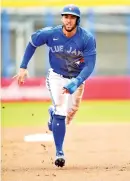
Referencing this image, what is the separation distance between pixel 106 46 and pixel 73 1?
7144 mm

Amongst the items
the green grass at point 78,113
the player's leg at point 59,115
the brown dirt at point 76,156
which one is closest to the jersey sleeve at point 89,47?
the player's leg at point 59,115

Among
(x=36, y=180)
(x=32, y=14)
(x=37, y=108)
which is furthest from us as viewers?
(x=32, y=14)

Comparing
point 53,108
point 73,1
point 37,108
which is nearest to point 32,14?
point 73,1

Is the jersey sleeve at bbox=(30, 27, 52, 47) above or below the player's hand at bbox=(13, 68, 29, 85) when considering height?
above

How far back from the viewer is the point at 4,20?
21.3 m

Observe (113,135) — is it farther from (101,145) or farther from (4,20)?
(4,20)

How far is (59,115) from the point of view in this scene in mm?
8531

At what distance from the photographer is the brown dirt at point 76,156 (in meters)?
7.72

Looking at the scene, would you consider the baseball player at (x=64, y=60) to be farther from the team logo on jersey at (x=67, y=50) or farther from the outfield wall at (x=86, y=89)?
the outfield wall at (x=86, y=89)

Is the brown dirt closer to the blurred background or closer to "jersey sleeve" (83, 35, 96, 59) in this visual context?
"jersey sleeve" (83, 35, 96, 59)

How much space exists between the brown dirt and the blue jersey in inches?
48.2

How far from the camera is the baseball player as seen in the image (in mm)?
8328

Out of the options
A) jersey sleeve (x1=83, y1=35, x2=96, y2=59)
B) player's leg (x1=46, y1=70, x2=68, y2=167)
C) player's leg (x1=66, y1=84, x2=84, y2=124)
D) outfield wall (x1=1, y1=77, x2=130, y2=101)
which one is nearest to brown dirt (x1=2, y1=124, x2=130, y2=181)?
player's leg (x1=46, y1=70, x2=68, y2=167)

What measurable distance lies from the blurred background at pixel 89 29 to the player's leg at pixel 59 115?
995cm
